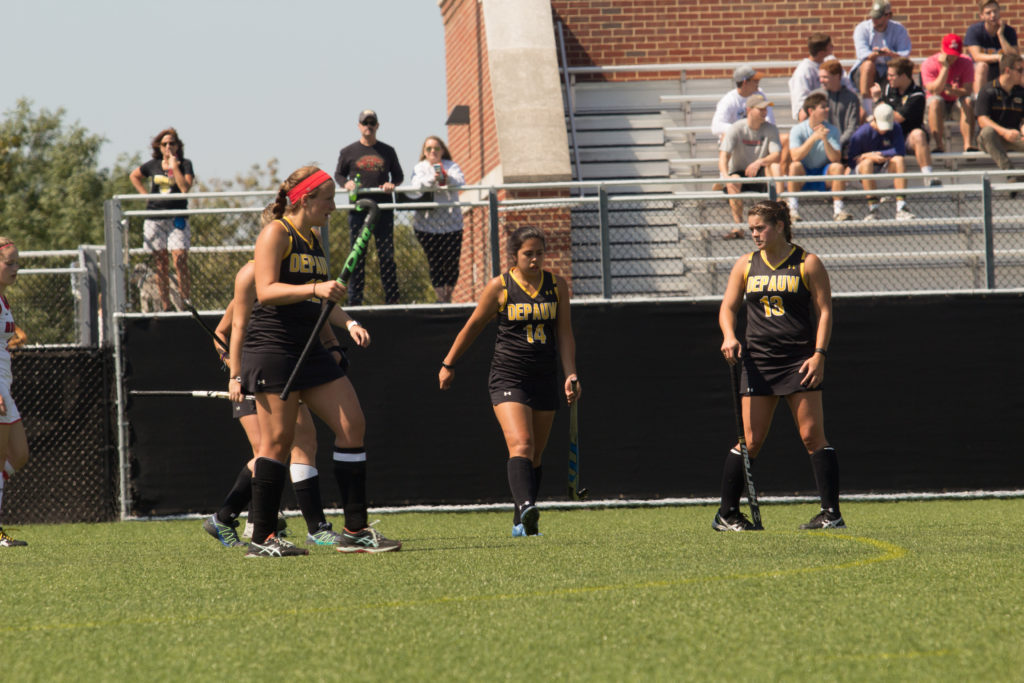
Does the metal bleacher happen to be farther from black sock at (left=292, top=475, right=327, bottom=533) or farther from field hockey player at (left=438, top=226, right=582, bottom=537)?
black sock at (left=292, top=475, right=327, bottom=533)

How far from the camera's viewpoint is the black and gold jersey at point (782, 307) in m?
8.18

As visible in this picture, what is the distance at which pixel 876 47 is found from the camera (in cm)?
1667

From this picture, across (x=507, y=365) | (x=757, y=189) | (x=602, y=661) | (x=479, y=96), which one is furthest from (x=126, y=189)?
(x=602, y=661)

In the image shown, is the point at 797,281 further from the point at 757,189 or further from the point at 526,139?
the point at 526,139

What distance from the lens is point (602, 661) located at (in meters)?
4.00

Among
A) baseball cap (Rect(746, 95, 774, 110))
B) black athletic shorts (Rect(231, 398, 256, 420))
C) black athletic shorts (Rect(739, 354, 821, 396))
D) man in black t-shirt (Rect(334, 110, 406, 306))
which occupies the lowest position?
black athletic shorts (Rect(231, 398, 256, 420))

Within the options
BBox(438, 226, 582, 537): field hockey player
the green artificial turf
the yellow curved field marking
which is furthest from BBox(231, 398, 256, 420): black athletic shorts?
the yellow curved field marking

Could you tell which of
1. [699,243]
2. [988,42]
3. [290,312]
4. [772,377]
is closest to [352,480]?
[290,312]

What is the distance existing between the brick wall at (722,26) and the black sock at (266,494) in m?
12.7

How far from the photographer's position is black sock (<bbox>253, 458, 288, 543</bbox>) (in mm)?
6793

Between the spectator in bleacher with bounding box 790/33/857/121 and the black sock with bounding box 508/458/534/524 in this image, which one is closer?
the black sock with bounding box 508/458/534/524

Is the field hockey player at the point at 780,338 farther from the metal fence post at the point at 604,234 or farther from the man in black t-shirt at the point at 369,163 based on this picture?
the man in black t-shirt at the point at 369,163

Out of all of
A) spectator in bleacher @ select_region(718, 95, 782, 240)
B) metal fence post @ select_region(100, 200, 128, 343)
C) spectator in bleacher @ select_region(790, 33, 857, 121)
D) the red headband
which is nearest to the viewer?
the red headband

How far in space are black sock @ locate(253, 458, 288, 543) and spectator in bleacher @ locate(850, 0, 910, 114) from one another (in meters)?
11.5
